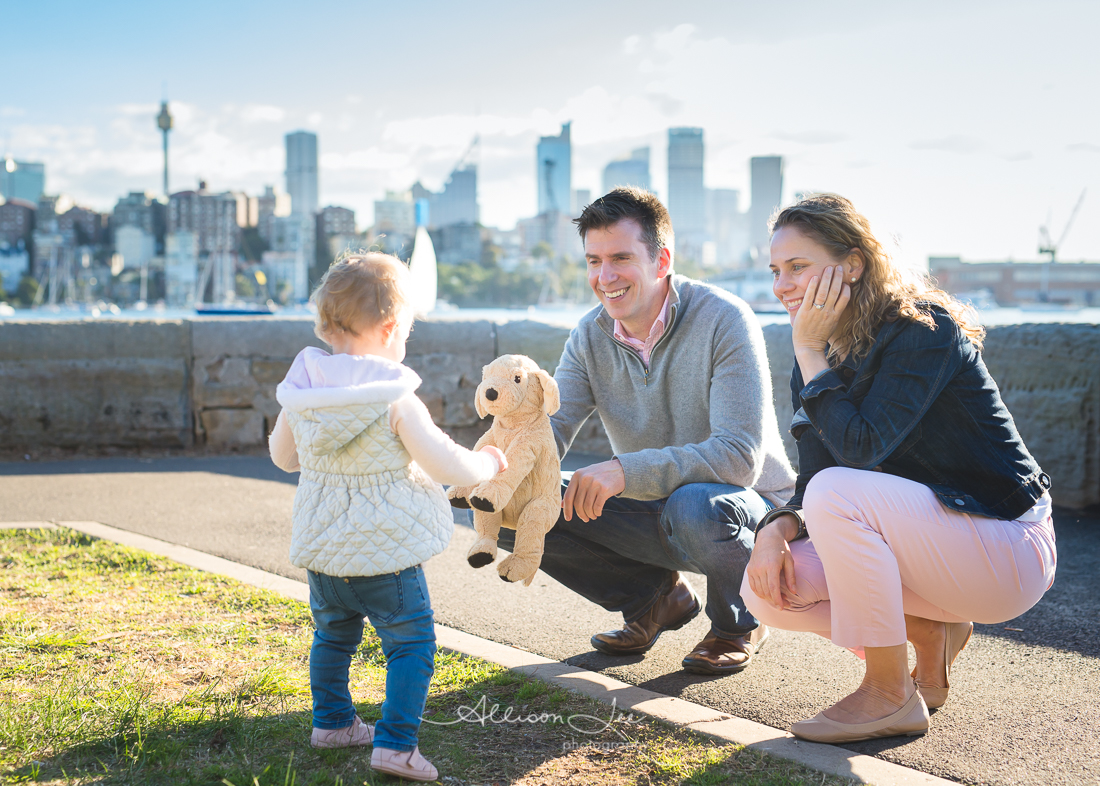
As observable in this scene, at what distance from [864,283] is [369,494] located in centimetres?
148

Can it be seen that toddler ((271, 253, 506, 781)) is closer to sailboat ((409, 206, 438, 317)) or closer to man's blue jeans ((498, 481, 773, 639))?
sailboat ((409, 206, 438, 317))

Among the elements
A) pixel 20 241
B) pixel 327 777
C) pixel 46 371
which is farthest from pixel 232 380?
pixel 20 241

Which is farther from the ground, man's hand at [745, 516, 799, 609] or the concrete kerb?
man's hand at [745, 516, 799, 609]

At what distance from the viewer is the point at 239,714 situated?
2346 mm

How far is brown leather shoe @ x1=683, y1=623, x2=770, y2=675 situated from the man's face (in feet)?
3.70

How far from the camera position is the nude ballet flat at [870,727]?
227cm

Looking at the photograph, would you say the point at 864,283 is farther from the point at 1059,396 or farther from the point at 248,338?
the point at 248,338

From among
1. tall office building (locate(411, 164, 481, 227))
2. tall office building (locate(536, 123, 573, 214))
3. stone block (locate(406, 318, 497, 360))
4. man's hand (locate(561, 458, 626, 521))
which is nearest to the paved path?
man's hand (locate(561, 458, 626, 521))

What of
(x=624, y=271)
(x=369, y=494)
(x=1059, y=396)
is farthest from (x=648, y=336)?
(x=1059, y=396)

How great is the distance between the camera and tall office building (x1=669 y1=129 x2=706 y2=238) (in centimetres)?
6769

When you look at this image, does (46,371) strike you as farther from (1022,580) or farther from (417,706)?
(1022,580)

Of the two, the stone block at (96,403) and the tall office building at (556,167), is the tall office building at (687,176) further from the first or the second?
the stone block at (96,403)

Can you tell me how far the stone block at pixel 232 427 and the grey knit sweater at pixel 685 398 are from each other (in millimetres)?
4529

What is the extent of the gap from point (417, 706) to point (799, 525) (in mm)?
1206
